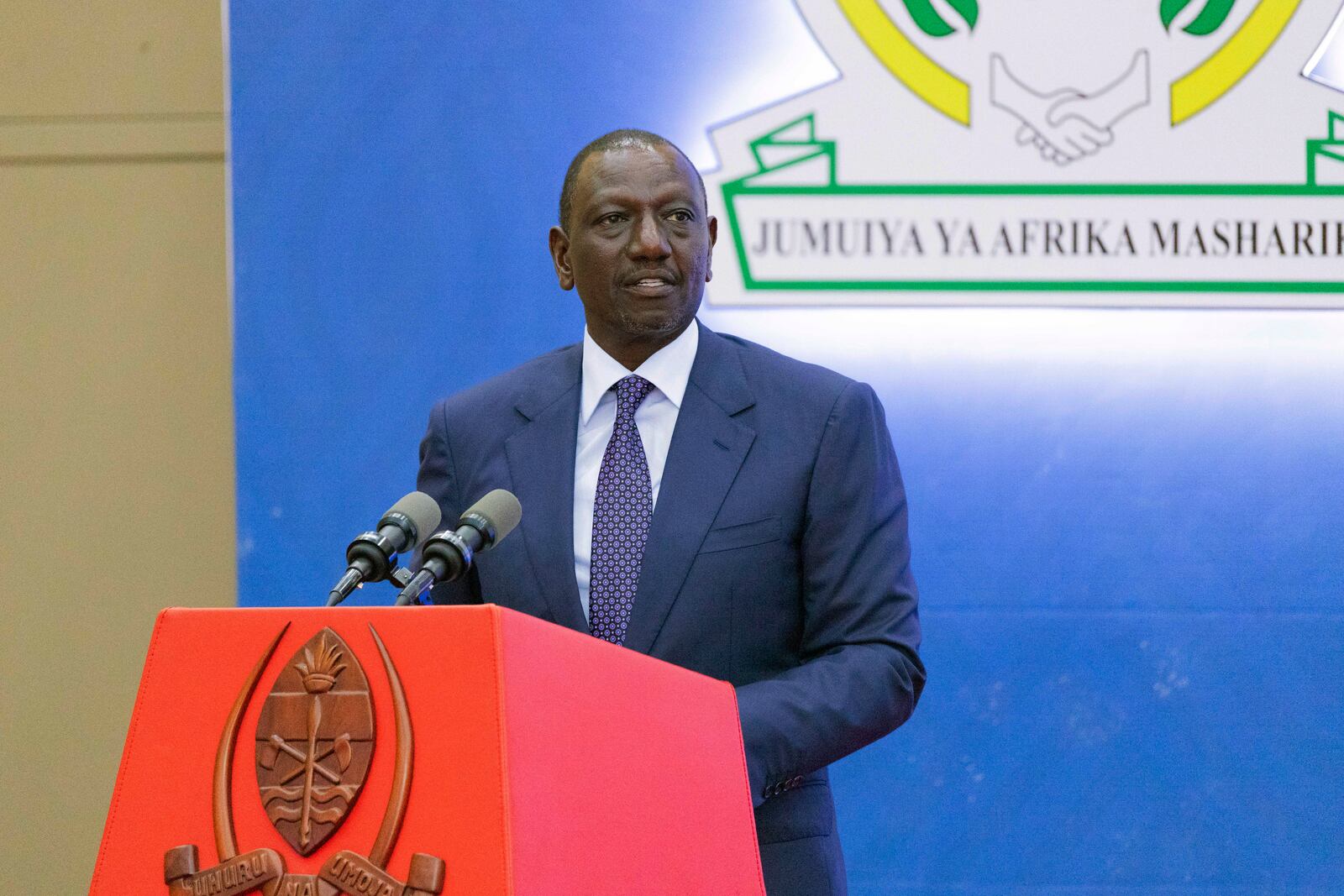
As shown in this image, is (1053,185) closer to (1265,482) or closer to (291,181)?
(1265,482)

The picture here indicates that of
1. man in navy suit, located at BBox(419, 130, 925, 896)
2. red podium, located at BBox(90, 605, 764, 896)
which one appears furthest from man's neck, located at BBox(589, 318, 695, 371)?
red podium, located at BBox(90, 605, 764, 896)

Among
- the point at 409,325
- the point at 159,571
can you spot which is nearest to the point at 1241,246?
the point at 409,325

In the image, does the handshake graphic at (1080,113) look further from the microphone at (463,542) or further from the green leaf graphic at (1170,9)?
the microphone at (463,542)

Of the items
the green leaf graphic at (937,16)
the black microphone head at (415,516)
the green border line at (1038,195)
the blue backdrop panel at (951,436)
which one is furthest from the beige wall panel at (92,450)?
the black microphone head at (415,516)

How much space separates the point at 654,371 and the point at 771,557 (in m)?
0.33

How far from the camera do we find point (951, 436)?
3.07m

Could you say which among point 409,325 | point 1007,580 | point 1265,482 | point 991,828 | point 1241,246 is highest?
point 1241,246

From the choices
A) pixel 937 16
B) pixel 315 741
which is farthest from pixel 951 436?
pixel 315 741

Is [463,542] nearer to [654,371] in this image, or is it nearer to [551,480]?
[551,480]

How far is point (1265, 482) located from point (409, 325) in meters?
1.85

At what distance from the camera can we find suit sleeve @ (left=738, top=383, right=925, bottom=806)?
1.66 metres

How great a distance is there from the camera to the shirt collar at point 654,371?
2033 millimetres

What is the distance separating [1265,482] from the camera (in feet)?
9.94

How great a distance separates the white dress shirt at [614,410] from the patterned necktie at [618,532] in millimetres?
16
